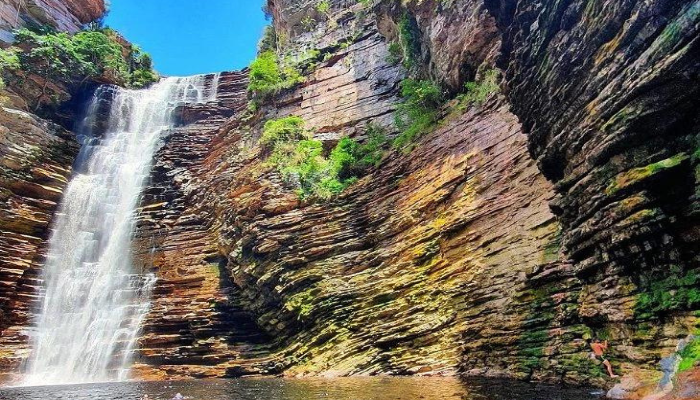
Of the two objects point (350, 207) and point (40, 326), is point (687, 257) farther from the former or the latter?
point (40, 326)

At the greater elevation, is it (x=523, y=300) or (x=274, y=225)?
(x=274, y=225)

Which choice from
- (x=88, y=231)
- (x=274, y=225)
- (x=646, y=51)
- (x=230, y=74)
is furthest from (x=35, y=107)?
(x=646, y=51)

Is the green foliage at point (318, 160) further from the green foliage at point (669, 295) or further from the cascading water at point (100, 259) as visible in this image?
the green foliage at point (669, 295)

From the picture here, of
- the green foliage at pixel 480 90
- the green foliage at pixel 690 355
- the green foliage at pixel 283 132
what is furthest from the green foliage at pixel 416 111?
the green foliage at pixel 690 355

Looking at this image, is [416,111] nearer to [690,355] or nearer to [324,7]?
[690,355]

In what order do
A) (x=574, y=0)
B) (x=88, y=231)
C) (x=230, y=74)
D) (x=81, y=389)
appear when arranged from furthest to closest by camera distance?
(x=230, y=74), (x=88, y=231), (x=81, y=389), (x=574, y=0)

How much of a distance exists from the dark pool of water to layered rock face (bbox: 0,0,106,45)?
28.1 meters

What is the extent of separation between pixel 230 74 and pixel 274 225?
2278cm

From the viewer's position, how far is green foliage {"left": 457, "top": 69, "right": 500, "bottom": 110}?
61.3 ft

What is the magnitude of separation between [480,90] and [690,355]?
1364 centimetres

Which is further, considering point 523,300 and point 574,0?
point 523,300

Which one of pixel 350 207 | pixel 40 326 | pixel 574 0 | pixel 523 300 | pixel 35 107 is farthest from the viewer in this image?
pixel 35 107

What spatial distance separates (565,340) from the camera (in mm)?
11383

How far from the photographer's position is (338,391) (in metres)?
12.8
